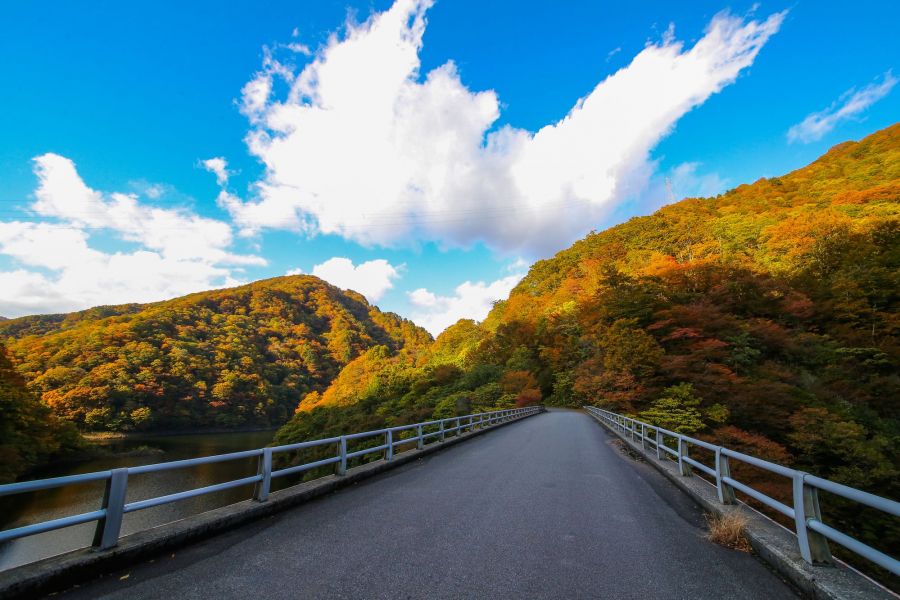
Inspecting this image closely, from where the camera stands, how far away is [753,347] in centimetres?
2809

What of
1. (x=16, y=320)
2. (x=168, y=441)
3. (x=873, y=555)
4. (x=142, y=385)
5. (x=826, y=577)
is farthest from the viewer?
(x=16, y=320)

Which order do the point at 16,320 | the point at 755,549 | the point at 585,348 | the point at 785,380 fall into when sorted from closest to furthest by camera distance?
the point at 755,549 < the point at 785,380 < the point at 585,348 < the point at 16,320

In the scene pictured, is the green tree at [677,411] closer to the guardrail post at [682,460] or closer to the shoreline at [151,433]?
the guardrail post at [682,460]

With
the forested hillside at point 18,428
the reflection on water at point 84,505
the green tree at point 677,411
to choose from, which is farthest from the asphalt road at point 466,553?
the forested hillside at point 18,428

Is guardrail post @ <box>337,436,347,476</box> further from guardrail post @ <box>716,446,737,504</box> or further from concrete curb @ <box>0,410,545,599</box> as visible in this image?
guardrail post @ <box>716,446,737,504</box>

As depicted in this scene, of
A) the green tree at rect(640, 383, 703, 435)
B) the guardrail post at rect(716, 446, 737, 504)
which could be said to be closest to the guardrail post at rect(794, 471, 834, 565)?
the guardrail post at rect(716, 446, 737, 504)

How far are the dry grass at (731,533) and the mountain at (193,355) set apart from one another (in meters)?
86.0

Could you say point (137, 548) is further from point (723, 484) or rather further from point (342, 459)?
point (723, 484)

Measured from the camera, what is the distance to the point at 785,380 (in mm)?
23375

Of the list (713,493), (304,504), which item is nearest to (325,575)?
(304,504)

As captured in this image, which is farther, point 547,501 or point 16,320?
point 16,320

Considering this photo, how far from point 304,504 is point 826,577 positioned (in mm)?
5905

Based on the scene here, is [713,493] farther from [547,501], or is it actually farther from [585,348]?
[585,348]

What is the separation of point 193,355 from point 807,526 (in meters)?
110
